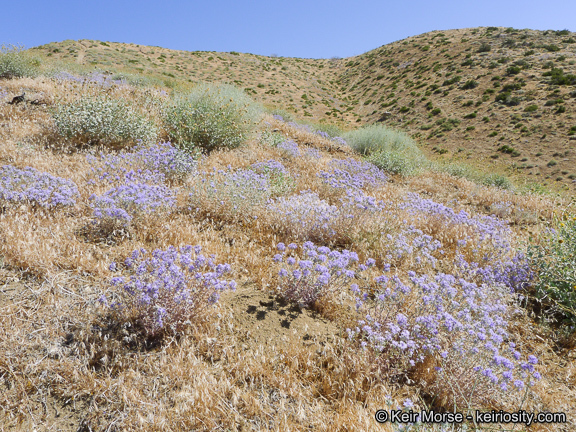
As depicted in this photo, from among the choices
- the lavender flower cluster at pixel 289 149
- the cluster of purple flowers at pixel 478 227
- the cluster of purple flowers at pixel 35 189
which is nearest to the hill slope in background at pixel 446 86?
the lavender flower cluster at pixel 289 149

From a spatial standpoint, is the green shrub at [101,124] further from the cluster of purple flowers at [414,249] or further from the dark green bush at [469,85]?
the dark green bush at [469,85]

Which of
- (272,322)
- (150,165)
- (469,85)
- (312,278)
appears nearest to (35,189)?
(150,165)

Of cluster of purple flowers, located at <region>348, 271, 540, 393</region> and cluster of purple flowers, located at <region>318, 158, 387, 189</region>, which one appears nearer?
cluster of purple flowers, located at <region>348, 271, 540, 393</region>

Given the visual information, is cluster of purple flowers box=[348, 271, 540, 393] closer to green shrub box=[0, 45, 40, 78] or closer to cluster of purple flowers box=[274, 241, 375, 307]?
cluster of purple flowers box=[274, 241, 375, 307]

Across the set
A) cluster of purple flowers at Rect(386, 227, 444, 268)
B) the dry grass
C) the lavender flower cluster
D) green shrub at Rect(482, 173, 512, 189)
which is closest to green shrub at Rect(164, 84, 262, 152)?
the lavender flower cluster

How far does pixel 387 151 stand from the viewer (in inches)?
385

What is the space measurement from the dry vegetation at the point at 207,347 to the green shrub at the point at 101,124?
2.39 metres

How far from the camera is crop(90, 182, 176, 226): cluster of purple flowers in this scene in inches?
141

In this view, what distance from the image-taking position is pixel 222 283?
8.70ft

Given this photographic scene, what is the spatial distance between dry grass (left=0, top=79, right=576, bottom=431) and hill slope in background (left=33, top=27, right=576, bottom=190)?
14332 mm

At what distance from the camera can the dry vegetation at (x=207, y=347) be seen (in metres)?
1.97

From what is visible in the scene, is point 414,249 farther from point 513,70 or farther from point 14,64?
point 513,70

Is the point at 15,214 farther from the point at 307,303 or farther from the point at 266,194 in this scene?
the point at 307,303

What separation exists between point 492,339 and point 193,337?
2.36 m
